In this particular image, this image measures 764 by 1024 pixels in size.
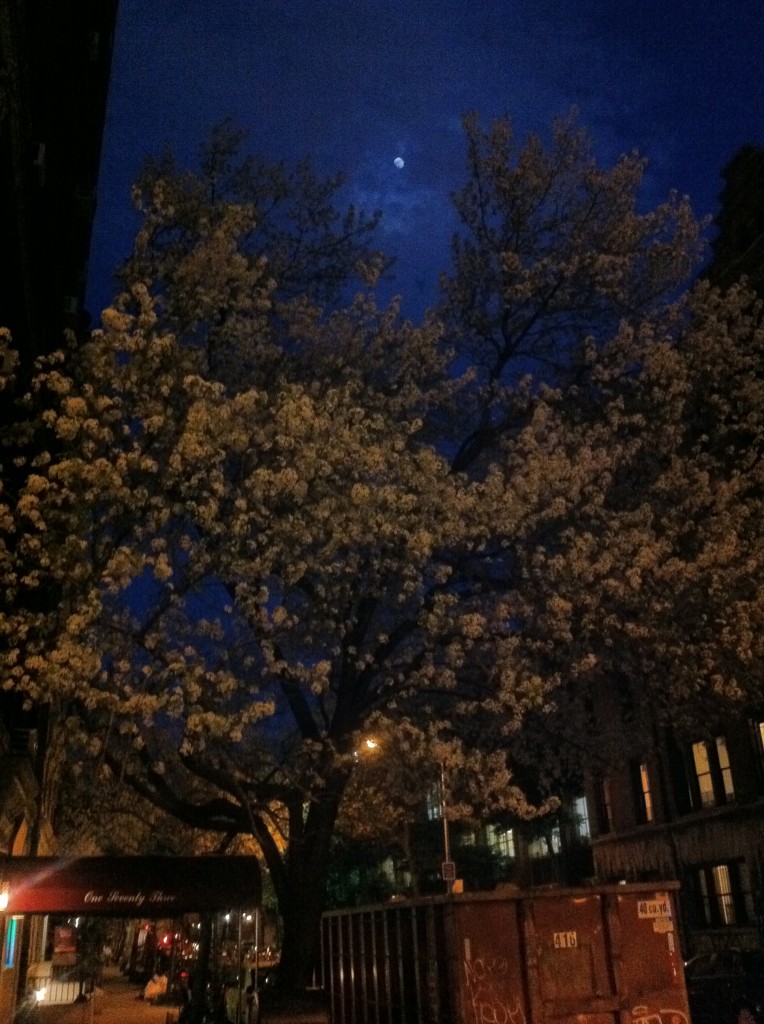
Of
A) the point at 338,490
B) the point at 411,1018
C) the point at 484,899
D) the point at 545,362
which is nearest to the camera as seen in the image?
the point at 484,899

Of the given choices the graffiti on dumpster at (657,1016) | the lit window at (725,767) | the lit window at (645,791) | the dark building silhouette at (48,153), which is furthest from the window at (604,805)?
the graffiti on dumpster at (657,1016)

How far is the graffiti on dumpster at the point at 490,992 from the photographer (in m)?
10.2

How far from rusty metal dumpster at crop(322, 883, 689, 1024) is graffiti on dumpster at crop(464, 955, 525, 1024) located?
11 mm

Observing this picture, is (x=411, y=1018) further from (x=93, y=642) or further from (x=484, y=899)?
(x=93, y=642)

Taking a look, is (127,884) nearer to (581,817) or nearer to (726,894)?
(726,894)

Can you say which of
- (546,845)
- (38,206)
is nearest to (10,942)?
(38,206)

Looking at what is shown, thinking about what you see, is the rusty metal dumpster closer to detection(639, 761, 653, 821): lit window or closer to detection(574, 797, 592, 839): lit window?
detection(639, 761, 653, 821): lit window

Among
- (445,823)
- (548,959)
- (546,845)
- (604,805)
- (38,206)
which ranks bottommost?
(548,959)

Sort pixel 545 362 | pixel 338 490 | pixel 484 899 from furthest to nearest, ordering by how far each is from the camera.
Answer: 1. pixel 545 362
2. pixel 338 490
3. pixel 484 899

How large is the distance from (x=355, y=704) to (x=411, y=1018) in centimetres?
533

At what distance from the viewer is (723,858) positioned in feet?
96.5

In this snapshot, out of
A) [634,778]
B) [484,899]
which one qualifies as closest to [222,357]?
[484,899]

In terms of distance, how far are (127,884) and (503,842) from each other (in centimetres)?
4048

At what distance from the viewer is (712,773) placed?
31188mm
